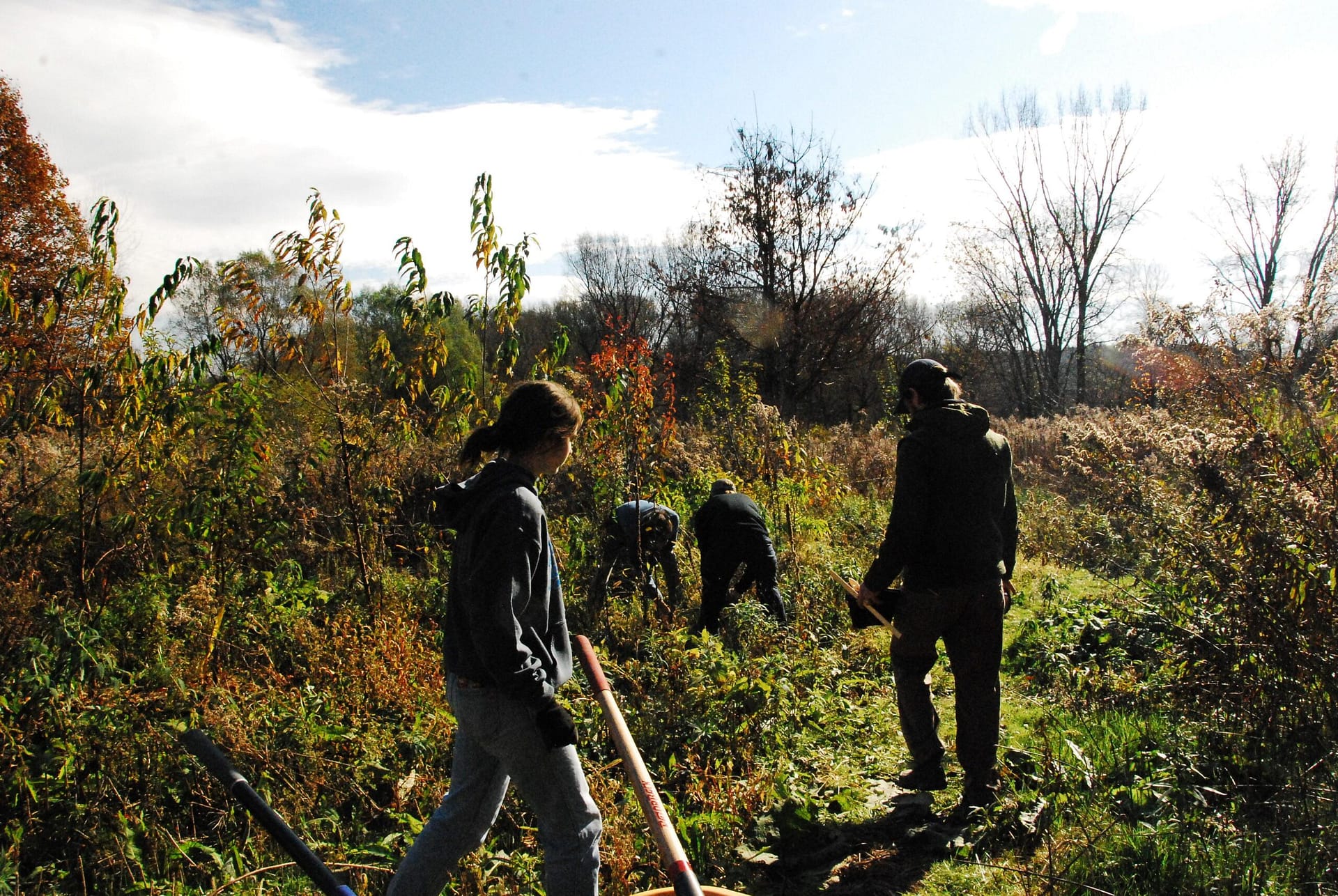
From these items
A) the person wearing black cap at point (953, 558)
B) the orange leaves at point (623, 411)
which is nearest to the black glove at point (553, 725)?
the person wearing black cap at point (953, 558)

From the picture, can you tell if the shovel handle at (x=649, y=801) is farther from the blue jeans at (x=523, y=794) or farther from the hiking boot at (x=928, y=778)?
the hiking boot at (x=928, y=778)

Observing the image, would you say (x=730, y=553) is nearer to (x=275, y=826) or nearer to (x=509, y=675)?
(x=509, y=675)

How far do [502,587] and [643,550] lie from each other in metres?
4.64

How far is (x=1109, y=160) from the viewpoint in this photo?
31906 mm

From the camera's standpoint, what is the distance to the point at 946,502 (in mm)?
3859

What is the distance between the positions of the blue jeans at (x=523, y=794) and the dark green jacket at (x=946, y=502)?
1.87 m

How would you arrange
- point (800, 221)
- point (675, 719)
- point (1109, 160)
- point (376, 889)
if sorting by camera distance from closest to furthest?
point (376, 889)
point (675, 719)
point (800, 221)
point (1109, 160)

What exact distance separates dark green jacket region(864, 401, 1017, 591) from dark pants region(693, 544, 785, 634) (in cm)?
305

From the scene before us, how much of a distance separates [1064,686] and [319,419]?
544 cm

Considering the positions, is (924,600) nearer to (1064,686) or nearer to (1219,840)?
(1219,840)

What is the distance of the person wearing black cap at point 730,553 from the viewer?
6.88 m

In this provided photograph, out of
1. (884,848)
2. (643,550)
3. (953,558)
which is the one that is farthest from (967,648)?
(643,550)

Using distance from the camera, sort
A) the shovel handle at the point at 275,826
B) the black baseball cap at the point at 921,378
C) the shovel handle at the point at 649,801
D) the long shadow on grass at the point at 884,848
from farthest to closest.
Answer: the black baseball cap at the point at 921,378
the long shadow on grass at the point at 884,848
the shovel handle at the point at 275,826
the shovel handle at the point at 649,801

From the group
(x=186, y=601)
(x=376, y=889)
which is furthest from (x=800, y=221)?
(x=376, y=889)
